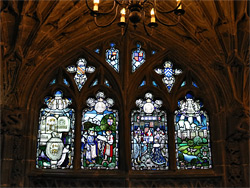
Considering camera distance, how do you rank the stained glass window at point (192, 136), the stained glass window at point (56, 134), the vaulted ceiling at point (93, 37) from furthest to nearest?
the stained glass window at point (192, 136), the stained glass window at point (56, 134), the vaulted ceiling at point (93, 37)

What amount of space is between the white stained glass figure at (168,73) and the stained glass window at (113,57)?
101cm

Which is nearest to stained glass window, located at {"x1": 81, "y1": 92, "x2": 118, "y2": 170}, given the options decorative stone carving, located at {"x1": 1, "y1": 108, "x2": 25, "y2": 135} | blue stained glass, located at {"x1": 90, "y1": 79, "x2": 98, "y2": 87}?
blue stained glass, located at {"x1": 90, "y1": 79, "x2": 98, "y2": 87}

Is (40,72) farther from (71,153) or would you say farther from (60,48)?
(71,153)

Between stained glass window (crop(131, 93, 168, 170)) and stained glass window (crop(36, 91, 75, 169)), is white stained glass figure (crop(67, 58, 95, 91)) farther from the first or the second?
stained glass window (crop(131, 93, 168, 170))

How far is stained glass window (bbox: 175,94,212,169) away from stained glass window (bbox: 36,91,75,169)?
2.47m

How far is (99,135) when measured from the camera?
30.5 ft

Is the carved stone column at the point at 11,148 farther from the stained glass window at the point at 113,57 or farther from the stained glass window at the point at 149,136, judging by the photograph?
the stained glass window at the point at 113,57

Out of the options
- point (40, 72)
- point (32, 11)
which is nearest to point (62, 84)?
point (40, 72)

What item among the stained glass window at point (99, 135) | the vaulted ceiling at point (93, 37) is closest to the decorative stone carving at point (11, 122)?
the vaulted ceiling at point (93, 37)

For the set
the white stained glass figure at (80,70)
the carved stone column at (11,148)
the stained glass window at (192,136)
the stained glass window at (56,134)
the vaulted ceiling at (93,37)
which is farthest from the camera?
the white stained glass figure at (80,70)

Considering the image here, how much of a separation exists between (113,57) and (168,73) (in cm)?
142

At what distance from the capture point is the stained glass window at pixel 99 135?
9.05 m

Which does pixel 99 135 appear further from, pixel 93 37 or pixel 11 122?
pixel 93 37

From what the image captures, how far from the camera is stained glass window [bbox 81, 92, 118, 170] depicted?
905cm
